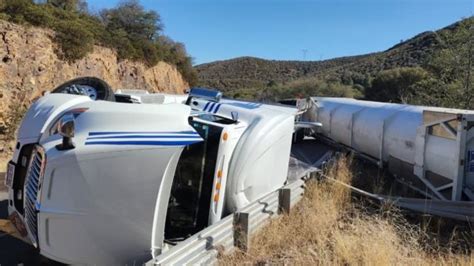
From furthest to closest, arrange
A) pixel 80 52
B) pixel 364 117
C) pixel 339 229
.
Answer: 1. pixel 80 52
2. pixel 364 117
3. pixel 339 229

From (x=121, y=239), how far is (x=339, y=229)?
118 inches

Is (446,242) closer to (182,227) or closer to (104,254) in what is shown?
(182,227)

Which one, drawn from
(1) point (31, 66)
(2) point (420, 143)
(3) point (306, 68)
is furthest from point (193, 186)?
(3) point (306, 68)

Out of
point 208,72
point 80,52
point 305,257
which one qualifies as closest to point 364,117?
point 305,257

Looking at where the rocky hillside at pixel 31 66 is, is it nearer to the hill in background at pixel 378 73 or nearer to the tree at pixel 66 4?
the tree at pixel 66 4

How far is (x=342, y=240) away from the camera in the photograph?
17.2 feet

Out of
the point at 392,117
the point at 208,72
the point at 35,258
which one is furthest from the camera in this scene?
the point at 208,72

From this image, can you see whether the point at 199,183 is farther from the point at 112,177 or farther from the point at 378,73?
the point at 378,73

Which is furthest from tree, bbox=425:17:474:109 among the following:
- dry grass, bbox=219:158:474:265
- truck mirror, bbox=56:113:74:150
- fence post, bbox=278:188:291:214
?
truck mirror, bbox=56:113:74:150

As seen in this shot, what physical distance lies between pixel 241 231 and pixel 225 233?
302mm

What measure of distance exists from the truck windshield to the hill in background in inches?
482

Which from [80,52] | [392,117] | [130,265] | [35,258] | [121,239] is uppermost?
[80,52]

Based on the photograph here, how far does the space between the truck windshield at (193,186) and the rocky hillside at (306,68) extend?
47.8 m

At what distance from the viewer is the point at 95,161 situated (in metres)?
3.87
